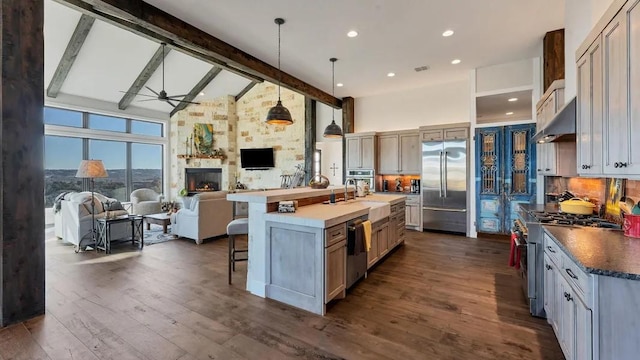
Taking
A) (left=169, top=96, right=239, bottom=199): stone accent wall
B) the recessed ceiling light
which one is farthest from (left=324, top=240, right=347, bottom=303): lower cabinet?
(left=169, top=96, right=239, bottom=199): stone accent wall

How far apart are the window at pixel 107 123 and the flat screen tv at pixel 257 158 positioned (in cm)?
370

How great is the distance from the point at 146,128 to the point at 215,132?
2235 millimetres

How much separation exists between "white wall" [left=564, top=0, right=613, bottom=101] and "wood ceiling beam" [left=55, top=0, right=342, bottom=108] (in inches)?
178

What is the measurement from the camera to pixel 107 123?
855cm

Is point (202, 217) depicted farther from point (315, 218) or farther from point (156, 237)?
point (315, 218)

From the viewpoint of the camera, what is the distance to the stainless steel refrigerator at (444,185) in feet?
20.1

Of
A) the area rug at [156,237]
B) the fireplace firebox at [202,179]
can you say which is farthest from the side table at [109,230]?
the fireplace firebox at [202,179]

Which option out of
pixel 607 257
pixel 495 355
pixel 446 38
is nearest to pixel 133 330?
pixel 495 355

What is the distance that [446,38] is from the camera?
15.0 ft

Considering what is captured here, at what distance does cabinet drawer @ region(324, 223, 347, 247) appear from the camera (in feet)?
8.93

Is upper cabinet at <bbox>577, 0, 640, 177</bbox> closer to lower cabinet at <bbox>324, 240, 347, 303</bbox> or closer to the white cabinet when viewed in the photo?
the white cabinet

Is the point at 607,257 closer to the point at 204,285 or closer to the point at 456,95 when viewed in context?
the point at 204,285

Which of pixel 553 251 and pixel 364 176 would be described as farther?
pixel 364 176

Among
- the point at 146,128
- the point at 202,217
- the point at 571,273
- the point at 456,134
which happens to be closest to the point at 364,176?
the point at 456,134
